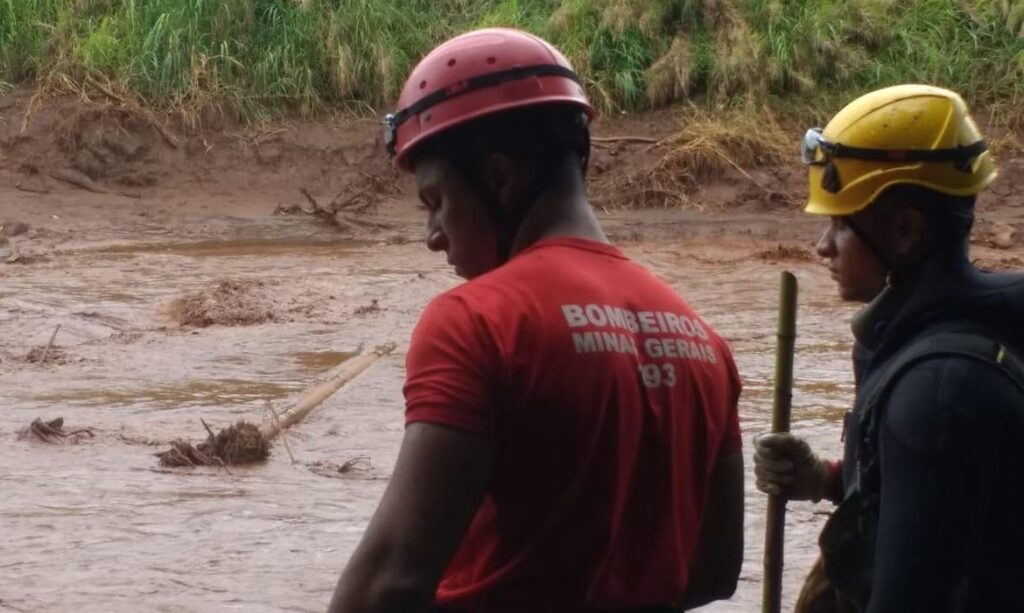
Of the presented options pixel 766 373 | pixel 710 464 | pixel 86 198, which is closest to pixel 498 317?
pixel 710 464

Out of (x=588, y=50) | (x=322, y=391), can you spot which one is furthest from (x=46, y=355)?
(x=588, y=50)

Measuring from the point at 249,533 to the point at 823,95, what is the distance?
38.2 feet

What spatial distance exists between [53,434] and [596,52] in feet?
34.0

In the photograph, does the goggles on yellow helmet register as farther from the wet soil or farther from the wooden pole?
the wet soil

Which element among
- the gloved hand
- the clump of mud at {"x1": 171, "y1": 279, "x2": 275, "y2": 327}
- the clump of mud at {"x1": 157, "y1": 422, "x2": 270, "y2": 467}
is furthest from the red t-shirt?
the clump of mud at {"x1": 171, "y1": 279, "x2": 275, "y2": 327}

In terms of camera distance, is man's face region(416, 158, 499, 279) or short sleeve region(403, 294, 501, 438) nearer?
short sleeve region(403, 294, 501, 438)

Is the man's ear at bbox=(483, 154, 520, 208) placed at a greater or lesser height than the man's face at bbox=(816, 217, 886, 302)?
greater

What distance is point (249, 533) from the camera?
572cm

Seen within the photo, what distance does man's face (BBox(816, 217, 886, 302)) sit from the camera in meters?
2.49

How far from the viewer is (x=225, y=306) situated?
10500 millimetres

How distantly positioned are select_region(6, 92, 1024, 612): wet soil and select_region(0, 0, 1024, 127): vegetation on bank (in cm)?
47

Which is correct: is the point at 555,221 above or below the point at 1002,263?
above

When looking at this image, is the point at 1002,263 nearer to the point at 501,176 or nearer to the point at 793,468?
the point at 793,468

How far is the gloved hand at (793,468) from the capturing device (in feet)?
9.56
